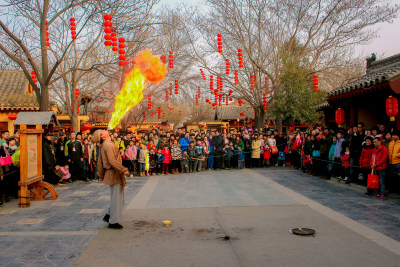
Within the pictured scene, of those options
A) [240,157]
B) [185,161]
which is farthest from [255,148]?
[185,161]

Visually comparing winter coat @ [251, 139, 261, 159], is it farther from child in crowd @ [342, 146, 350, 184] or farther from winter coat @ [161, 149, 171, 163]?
child in crowd @ [342, 146, 350, 184]

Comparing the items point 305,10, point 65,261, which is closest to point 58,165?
point 65,261

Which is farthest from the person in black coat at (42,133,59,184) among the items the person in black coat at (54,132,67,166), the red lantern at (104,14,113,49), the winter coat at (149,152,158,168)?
the winter coat at (149,152,158,168)

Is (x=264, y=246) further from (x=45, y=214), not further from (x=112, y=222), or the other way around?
(x=45, y=214)

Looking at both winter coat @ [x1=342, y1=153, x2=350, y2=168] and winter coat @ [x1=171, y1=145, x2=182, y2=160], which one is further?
winter coat @ [x1=171, y1=145, x2=182, y2=160]

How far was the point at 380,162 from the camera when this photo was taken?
922 cm

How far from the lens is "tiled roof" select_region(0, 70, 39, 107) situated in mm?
18766

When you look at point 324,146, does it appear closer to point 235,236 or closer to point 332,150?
point 332,150

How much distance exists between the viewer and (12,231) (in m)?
6.32

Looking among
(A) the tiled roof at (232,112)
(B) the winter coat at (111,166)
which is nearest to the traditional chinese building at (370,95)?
(B) the winter coat at (111,166)

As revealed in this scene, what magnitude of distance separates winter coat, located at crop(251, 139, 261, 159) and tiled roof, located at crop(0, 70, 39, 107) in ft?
37.9

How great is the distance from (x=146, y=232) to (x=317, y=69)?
72.3ft

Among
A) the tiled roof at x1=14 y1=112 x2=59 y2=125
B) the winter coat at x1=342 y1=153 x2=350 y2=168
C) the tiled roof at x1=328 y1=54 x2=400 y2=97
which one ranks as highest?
the tiled roof at x1=328 y1=54 x2=400 y2=97

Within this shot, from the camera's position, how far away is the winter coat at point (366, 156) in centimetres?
995
